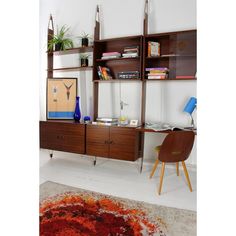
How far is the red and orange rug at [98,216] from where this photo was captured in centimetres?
164

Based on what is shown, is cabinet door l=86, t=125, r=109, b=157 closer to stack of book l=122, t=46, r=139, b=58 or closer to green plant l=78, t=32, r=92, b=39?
stack of book l=122, t=46, r=139, b=58

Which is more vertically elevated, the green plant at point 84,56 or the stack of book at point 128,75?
the green plant at point 84,56

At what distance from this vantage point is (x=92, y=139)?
3.30 meters

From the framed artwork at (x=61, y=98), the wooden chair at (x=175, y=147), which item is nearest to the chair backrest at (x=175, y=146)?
the wooden chair at (x=175, y=147)

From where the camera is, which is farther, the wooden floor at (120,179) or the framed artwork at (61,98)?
the framed artwork at (61,98)

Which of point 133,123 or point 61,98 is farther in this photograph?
point 61,98

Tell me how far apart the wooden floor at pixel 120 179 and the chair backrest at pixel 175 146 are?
38cm

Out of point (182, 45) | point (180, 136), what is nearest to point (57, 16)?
point (182, 45)

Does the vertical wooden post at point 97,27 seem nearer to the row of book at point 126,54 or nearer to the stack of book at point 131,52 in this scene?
the row of book at point 126,54

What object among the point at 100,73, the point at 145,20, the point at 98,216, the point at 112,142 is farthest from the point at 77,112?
the point at 98,216

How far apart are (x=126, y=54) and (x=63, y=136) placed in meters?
1.61

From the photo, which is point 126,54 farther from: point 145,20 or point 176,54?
point 176,54
